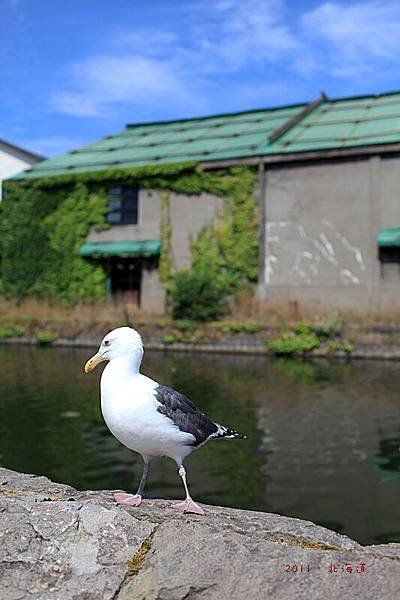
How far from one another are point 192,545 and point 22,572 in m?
0.67

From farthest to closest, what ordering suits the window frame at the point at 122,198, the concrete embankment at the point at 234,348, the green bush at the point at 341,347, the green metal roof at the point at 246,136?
the window frame at the point at 122,198 < the green metal roof at the point at 246,136 < the green bush at the point at 341,347 < the concrete embankment at the point at 234,348

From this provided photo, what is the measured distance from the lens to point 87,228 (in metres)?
26.4

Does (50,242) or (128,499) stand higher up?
(50,242)

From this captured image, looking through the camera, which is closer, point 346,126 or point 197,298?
point 197,298

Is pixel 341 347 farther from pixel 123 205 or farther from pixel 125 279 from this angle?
pixel 123 205

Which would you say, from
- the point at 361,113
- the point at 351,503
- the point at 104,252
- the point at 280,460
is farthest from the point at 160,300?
the point at 351,503

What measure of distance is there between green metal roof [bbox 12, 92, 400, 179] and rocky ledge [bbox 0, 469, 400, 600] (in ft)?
67.8

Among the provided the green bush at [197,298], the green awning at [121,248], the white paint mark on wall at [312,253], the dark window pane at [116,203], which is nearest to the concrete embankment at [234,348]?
the green bush at [197,298]

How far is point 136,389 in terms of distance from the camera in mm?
3346

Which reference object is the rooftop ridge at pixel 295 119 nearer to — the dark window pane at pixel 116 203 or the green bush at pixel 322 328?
the dark window pane at pixel 116 203

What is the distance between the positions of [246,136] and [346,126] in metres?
3.93

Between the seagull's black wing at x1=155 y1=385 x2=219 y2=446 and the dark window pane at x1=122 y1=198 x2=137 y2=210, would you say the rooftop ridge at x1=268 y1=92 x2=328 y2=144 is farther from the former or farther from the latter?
the seagull's black wing at x1=155 y1=385 x2=219 y2=446

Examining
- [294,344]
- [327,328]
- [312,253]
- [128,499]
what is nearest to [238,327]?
[294,344]

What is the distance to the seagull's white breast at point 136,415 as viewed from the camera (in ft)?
10.8
